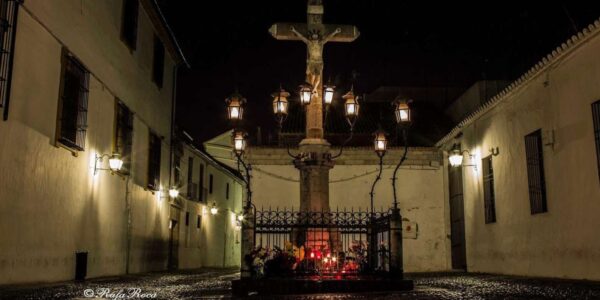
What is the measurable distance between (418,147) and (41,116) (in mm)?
13216

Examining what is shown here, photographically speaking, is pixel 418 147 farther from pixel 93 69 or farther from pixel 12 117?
pixel 12 117

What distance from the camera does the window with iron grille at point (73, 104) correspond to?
10664mm

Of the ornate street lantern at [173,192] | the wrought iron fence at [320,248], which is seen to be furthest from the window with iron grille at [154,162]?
the wrought iron fence at [320,248]

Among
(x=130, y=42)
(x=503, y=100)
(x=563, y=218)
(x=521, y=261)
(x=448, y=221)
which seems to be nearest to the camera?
(x=563, y=218)

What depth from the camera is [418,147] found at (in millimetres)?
19641

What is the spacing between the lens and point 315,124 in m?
11.7

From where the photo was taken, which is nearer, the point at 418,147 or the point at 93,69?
the point at 93,69

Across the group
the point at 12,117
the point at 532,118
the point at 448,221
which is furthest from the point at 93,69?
the point at 448,221

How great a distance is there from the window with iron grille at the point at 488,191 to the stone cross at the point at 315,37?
5856 mm

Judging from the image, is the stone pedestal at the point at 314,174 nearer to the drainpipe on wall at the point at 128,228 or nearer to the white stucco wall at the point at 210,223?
the drainpipe on wall at the point at 128,228

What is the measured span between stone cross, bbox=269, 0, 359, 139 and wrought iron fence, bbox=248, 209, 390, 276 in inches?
96.5

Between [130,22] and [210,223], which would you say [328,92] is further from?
[210,223]

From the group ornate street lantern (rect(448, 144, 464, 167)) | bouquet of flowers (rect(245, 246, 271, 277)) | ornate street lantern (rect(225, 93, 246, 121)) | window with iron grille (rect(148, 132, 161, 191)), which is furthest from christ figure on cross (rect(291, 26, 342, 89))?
window with iron grille (rect(148, 132, 161, 191))

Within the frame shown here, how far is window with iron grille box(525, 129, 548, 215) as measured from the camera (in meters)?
12.0
